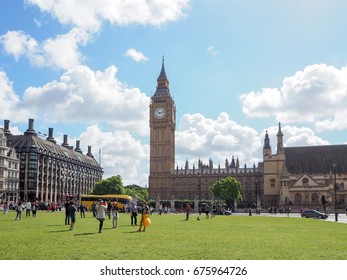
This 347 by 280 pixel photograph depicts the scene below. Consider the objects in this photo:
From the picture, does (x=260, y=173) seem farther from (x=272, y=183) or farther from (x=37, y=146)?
(x=37, y=146)

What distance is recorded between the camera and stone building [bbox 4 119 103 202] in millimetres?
107562

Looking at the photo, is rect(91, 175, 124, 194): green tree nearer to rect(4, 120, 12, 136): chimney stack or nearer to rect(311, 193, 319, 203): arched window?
rect(4, 120, 12, 136): chimney stack

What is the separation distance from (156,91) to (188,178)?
35967 millimetres

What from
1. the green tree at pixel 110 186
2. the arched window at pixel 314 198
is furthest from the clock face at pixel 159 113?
the arched window at pixel 314 198

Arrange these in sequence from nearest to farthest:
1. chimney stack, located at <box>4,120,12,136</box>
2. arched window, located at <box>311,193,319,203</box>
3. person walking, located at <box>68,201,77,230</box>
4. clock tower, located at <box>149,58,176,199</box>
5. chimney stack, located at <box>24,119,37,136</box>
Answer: person walking, located at <box>68,201,77,230</box>
arched window, located at <box>311,193,319,203</box>
chimney stack, located at <box>24,119,37,136</box>
chimney stack, located at <box>4,120,12,136</box>
clock tower, located at <box>149,58,176,199</box>

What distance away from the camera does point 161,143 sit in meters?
155

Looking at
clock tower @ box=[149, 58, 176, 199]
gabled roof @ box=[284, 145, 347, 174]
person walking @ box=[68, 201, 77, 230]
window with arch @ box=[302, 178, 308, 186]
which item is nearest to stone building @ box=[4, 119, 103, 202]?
clock tower @ box=[149, 58, 176, 199]

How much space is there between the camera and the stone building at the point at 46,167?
10756 centimetres

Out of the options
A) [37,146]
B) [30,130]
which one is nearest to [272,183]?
[37,146]

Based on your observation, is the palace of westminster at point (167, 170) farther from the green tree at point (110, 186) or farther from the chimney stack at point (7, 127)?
the green tree at point (110, 186)

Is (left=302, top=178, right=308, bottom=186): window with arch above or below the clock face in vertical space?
below

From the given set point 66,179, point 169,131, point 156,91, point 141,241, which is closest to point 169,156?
point 169,131
